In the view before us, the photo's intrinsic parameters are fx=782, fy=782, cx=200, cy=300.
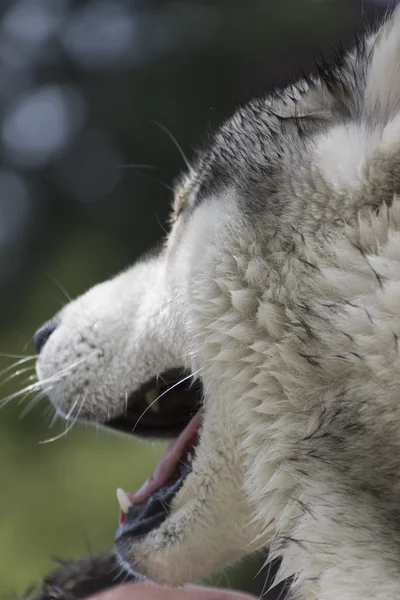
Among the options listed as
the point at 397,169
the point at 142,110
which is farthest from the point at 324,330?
the point at 142,110

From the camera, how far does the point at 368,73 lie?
3.82 feet

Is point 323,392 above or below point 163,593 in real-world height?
above

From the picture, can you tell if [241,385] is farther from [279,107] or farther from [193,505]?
[279,107]

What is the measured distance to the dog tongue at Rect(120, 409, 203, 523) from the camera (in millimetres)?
1428

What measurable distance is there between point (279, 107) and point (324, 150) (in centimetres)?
20

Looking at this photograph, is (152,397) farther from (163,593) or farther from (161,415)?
(163,593)

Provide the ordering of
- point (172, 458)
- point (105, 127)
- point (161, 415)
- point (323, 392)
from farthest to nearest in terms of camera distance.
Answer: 1. point (105, 127)
2. point (161, 415)
3. point (172, 458)
4. point (323, 392)

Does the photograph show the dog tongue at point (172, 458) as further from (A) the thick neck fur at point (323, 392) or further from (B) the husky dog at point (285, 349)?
(A) the thick neck fur at point (323, 392)

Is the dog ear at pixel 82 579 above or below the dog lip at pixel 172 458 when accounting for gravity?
below

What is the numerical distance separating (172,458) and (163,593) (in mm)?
288

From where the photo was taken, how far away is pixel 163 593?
153 cm

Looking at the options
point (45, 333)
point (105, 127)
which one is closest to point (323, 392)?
point (45, 333)

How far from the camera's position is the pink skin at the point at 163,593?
58.9 inches

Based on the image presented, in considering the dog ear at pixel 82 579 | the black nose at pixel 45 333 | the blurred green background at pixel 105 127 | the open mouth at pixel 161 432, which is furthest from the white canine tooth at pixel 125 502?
the blurred green background at pixel 105 127
